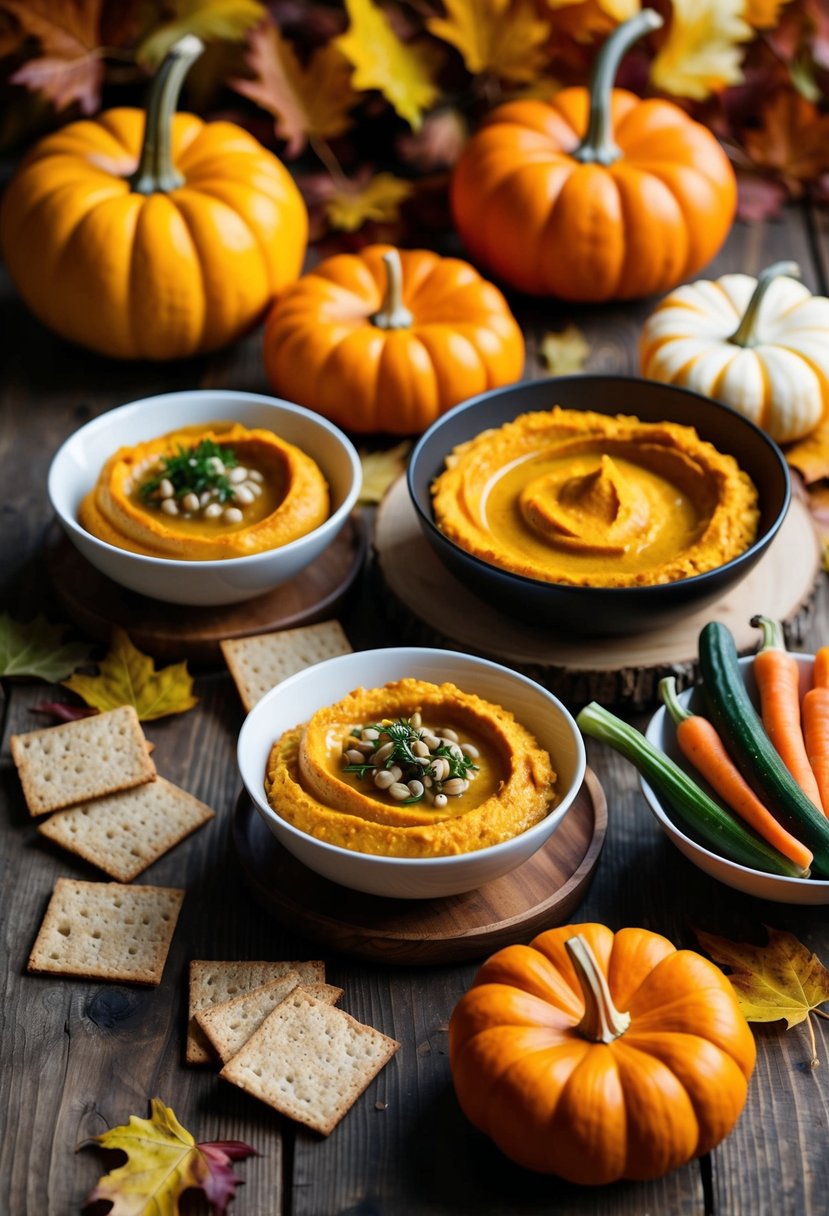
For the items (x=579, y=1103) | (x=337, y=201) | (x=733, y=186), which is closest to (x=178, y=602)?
(x=579, y=1103)

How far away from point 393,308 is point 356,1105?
2.70m

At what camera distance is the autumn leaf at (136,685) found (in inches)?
144

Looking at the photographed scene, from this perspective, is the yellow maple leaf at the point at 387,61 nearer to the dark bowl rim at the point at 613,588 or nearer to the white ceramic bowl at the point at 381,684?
the dark bowl rim at the point at 613,588

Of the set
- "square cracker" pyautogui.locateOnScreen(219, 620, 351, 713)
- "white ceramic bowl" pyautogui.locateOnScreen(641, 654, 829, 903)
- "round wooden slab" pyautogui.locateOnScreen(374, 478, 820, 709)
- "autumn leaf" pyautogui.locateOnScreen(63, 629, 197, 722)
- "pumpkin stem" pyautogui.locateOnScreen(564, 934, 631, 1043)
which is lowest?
"autumn leaf" pyautogui.locateOnScreen(63, 629, 197, 722)

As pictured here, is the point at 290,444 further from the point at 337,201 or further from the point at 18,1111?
the point at 18,1111

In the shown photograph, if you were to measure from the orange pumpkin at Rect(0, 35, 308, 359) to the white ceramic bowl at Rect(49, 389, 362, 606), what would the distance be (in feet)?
2.36

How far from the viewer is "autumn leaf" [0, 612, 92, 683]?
3.77 metres

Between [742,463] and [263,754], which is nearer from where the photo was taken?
[263,754]

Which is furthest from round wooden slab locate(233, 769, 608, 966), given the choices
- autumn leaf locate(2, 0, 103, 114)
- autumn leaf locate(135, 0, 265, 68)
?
autumn leaf locate(135, 0, 265, 68)

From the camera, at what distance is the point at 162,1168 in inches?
99.7

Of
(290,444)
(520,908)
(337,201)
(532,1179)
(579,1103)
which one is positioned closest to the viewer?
(579,1103)

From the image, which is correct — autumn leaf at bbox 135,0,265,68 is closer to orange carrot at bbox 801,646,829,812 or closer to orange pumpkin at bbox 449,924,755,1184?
orange carrot at bbox 801,646,829,812

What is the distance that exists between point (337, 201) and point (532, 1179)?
4.09 meters

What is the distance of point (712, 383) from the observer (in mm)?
4270
